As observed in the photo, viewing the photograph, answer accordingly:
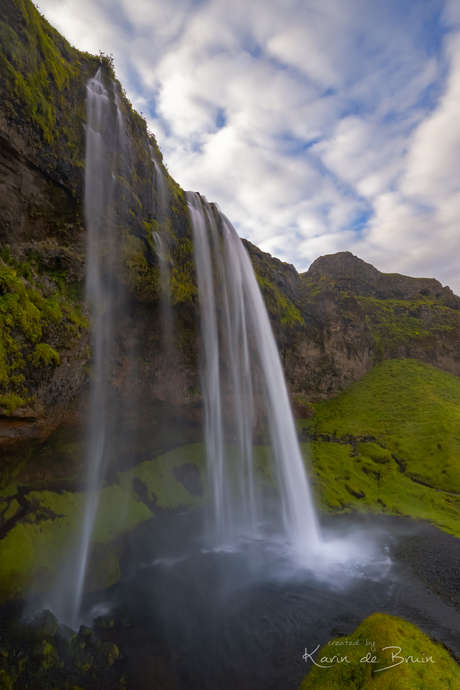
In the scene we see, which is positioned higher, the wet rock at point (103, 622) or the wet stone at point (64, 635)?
the wet stone at point (64, 635)

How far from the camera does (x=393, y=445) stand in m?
38.1

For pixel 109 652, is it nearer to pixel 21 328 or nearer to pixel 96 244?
pixel 21 328

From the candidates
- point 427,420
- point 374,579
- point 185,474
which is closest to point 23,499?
point 185,474

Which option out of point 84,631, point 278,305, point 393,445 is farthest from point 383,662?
point 278,305

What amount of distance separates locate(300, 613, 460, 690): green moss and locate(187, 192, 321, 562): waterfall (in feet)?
44.1

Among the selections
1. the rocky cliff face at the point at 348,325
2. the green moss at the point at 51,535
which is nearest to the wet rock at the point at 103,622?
the green moss at the point at 51,535

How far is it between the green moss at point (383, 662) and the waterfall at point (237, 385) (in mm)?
13445

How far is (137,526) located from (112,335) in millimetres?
14981

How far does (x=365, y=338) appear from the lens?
57.6 meters

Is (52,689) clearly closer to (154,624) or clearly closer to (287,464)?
(154,624)

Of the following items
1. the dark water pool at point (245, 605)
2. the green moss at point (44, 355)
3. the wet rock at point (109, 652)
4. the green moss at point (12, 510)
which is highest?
the green moss at point (44, 355)

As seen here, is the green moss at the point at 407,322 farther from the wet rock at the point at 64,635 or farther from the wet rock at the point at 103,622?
the wet rock at the point at 64,635

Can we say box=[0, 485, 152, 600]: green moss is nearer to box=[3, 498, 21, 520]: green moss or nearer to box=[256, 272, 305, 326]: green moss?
box=[3, 498, 21, 520]: green moss

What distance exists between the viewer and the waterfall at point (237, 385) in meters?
28.2
